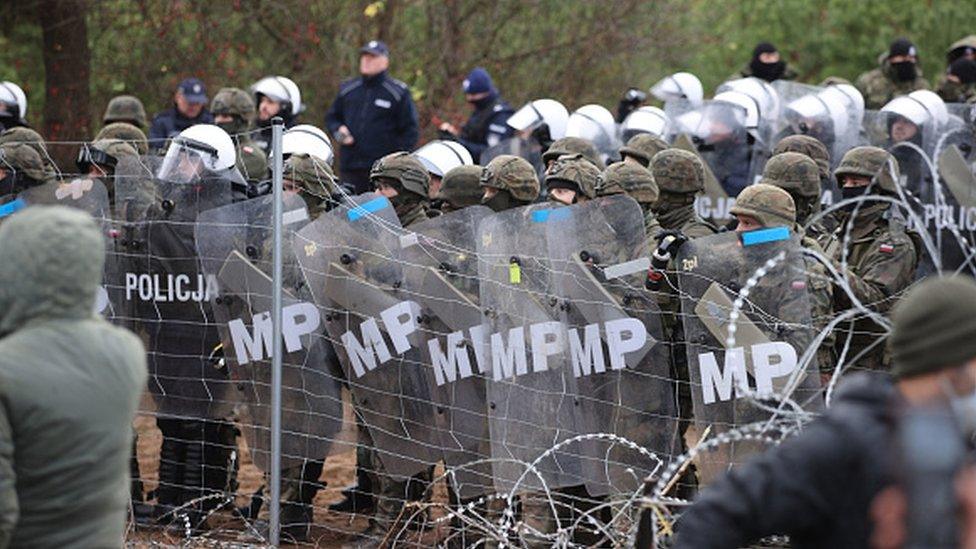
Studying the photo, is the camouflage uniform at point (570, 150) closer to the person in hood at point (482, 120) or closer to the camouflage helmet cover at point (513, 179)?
the camouflage helmet cover at point (513, 179)

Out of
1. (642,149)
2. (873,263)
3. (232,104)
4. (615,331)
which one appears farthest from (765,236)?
(232,104)

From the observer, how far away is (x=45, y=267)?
14.2ft

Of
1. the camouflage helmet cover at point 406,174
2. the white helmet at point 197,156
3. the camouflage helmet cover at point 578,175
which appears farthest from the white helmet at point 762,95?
the white helmet at point 197,156

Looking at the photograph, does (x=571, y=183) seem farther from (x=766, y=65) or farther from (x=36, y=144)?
(x=766, y=65)

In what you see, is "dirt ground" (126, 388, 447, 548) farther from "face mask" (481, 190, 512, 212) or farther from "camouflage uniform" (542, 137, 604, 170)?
"camouflage uniform" (542, 137, 604, 170)

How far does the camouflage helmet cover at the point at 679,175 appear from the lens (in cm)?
899

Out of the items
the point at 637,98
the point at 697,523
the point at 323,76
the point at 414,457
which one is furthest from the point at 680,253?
the point at 323,76

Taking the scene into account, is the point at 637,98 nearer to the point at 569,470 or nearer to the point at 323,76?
the point at 323,76

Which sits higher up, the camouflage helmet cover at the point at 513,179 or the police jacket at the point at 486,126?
the police jacket at the point at 486,126

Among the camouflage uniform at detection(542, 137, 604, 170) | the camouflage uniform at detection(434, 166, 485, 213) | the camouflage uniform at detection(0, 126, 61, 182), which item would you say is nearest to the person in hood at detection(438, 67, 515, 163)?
the camouflage uniform at detection(542, 137, 604, 170)

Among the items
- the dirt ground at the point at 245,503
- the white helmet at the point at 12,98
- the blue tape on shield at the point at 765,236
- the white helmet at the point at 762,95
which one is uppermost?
the white helmet at the point at 12,98

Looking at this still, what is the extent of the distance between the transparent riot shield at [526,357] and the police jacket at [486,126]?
635cm

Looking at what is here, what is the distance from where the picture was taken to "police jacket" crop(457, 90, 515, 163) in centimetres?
1395

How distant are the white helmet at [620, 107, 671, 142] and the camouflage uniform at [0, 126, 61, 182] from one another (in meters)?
4.25
